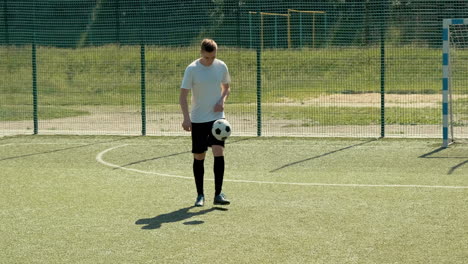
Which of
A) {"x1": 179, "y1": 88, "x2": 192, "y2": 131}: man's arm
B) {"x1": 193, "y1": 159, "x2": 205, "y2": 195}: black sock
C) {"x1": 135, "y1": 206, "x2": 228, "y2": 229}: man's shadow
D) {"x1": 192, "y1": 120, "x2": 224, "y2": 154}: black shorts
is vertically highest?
{"x1": 179, "y1": 88, "x2": 192, "y2": 131}: man's arm

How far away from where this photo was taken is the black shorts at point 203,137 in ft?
30.4

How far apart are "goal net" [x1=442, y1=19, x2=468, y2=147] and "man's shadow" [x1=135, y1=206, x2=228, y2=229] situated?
680 centimetres

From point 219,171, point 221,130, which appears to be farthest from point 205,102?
point 219,171

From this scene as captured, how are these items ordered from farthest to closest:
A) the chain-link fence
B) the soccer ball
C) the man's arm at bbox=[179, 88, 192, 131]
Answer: the chain-link fence, the man's arm at bbox=[179, 88, 192, 131], the soccer ball

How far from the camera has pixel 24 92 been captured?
27.2m

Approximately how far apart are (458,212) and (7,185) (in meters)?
5.86

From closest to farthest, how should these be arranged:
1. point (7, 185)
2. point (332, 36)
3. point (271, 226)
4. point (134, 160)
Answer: point (271, 226) → point (7, 185) → point (134, 160) → point (332, 36)

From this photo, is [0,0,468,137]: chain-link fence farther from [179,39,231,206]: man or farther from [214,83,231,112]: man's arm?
[179,39,231,206]: man

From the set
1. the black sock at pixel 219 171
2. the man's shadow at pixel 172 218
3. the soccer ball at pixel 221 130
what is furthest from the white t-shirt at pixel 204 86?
the man's shadow at pixel 172 218

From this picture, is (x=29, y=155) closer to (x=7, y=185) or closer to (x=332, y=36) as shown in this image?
(x=7, y=185)

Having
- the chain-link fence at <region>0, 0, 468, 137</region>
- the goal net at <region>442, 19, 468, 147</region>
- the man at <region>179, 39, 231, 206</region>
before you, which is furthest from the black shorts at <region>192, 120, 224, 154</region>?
the chain-link fence at <region>0, 0, 468, 137</region>

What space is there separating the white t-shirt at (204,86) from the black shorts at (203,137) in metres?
0.06

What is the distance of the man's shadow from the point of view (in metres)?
8.34

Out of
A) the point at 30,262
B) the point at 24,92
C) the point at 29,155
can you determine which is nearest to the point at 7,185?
the point at 29,155
